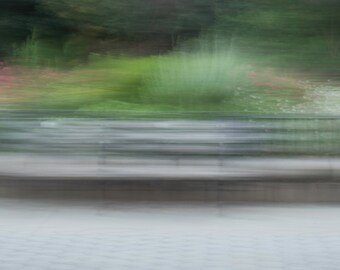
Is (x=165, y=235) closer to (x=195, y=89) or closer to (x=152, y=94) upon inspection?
(x=195, y=89)

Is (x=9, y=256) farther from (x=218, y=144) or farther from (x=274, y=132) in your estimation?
(x=274, y=132)

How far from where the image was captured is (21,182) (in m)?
7.35

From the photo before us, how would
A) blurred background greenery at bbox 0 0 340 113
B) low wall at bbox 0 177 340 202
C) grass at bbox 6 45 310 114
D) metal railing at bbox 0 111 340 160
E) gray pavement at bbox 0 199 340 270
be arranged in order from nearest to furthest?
1. blurred background greenery at bbox 0 0 340 113
2. gray pavement at bbox 0 199 340 270
3. grass at bbox 6 45 310 114
4. low wall at bbox 0 177 340 202
5. metal railing at bbox 0 111 340 160

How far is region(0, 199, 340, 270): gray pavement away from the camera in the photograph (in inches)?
195

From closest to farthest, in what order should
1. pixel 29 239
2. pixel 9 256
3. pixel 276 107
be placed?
1. pixel 9 256
2. pixel 29 239
3. pixel 276 107

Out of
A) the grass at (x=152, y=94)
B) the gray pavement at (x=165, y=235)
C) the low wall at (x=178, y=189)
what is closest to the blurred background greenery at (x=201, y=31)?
the gray pavement at (x=165, y=235)

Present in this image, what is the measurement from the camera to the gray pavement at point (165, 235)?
495cm

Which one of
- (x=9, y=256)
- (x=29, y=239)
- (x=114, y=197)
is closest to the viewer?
(x=9, y=256)

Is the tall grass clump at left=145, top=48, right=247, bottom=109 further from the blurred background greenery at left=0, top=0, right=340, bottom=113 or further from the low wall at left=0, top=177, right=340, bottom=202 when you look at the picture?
the blurred background greenery at left=0, top=0, right=340, bottom=113

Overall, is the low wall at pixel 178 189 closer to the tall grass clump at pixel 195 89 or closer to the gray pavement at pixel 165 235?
the gray pavement at pixel 165 235

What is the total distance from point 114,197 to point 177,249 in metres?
2.09

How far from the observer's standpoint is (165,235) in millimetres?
5945

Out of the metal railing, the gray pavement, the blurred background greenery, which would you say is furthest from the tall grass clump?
the blurred background greenery

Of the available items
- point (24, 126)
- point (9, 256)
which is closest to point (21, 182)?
point (24, 126)
